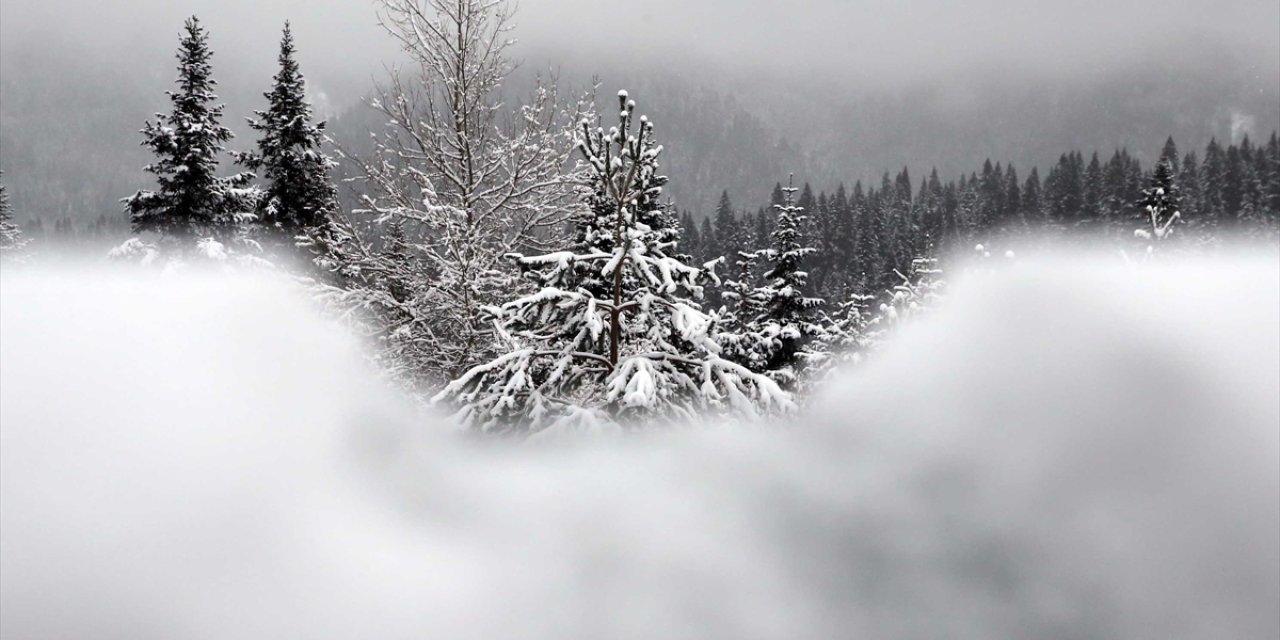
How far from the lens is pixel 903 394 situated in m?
Answer: 1.25

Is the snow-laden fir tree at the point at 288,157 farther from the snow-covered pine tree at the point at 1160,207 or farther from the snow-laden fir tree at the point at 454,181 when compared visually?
the snow-covered pine tree at the point at 1160,207

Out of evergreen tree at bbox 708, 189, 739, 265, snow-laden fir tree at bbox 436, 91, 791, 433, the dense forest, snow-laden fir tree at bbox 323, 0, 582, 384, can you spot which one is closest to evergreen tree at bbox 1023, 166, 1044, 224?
evergreen tree at bbox 708, 189, 739, 265

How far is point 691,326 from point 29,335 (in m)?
3.87

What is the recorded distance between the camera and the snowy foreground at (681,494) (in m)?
0.86

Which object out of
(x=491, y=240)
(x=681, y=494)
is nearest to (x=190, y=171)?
(x=491, y=240)

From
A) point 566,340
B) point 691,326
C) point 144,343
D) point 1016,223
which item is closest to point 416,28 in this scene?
point 566,340

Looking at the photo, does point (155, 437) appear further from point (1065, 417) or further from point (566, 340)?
point (566, 340)

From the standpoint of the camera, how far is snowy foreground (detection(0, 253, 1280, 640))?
86 centimetres

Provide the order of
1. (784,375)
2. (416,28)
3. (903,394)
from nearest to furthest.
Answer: (903,394) < (416,28) < (784,375)

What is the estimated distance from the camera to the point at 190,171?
20016 millimetres

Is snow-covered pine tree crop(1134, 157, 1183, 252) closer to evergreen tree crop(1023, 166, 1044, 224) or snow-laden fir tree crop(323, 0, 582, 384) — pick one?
snow-laden fir tree crop(323, 0, 582, 384)

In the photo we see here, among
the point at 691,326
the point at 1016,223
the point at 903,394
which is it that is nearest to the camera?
the point at 903,394

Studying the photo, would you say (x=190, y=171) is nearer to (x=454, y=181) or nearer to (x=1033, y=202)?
(x=454, y=181)

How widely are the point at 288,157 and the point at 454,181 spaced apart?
1355 centimetres
